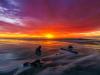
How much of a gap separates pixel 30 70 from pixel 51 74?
1755 millimetres

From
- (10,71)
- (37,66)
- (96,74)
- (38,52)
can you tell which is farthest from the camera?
(38,52)

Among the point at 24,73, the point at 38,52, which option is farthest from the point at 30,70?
the point at 38,52

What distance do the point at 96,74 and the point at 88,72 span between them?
695mm

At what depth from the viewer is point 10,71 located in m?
11.4

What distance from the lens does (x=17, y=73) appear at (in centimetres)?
1064

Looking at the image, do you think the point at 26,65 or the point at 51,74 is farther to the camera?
the point at 26,65


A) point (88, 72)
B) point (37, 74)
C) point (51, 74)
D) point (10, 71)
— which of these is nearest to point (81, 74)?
point (88, 72)

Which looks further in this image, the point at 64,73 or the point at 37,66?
the point at 37,66

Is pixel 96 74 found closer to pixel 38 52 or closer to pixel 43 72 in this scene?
pixel 43 72

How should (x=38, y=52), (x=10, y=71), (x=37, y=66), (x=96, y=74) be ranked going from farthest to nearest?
1. (x=38, y=52)
2. (x=37, y=66)
3. (x=10, y=71)
4. (x=96, y=74)

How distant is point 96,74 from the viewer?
412 inches

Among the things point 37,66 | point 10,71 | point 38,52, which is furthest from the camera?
point 38,52

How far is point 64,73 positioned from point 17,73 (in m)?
3.61

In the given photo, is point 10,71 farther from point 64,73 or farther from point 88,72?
point 88,72
